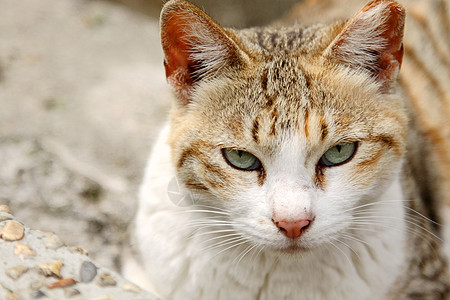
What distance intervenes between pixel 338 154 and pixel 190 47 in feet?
2.26

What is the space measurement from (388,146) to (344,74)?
12.7 inches

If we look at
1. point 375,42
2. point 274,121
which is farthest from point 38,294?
point 375,42

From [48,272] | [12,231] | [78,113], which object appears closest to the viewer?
[48,272]

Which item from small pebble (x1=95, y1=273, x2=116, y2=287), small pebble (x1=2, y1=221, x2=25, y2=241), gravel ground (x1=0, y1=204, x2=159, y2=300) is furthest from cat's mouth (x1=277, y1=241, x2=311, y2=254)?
small pebble (x1=2, y1=221, x2=25, y2=241)

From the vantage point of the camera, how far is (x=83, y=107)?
3.91 m

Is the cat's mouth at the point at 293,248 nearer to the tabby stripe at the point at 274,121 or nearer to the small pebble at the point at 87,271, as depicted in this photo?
the tabby stripe at the point at 274,121

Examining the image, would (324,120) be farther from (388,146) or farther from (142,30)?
(142,30)

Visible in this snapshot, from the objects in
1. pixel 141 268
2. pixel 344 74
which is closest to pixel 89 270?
pixel 141 268

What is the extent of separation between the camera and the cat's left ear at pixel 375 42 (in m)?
1.95

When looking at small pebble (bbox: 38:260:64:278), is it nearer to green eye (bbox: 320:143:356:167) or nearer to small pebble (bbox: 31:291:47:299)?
small pebble (bbox: 31:291:47:299)

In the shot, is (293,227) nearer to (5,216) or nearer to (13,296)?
(13,296)

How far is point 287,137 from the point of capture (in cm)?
191

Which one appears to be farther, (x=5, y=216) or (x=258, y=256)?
(x=258, y=256)

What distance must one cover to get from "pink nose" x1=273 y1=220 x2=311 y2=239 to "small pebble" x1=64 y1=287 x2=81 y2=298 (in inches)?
27.9
